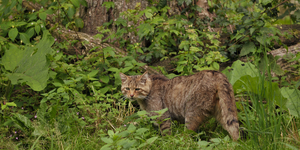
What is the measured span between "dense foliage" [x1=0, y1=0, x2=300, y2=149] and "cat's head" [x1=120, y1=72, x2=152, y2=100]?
0.78ft

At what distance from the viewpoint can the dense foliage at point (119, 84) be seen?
8.05ft

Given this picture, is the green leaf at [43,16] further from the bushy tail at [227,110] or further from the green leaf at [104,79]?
the bushy tail at [227,110]

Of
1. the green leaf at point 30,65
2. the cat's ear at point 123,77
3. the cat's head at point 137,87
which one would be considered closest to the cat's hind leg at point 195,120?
the cat's head at point 137,87

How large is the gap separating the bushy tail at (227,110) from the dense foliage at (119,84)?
Answer: 0.16 meters

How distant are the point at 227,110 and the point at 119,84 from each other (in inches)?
69.7

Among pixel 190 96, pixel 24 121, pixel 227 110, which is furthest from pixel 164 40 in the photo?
pixel 24 121

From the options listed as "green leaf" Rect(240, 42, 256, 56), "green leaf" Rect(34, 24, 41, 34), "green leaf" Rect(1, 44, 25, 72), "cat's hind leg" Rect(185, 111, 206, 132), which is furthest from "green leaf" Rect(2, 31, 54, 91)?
"green leaf" Rect(240, 42, 256, 56)

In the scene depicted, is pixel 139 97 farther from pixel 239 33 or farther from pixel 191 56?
pixel 239 33

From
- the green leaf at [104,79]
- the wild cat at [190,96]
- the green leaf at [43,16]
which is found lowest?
the wild cat at [190,96]

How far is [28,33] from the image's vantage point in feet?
14.6

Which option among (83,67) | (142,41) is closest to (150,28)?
(142,41)

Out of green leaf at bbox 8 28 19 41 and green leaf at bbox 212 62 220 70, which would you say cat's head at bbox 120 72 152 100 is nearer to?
green leaf at bbox 212 62 220 70

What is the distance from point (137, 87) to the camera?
3.71 meters

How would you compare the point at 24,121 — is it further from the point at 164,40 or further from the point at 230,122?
the point at 164,40
